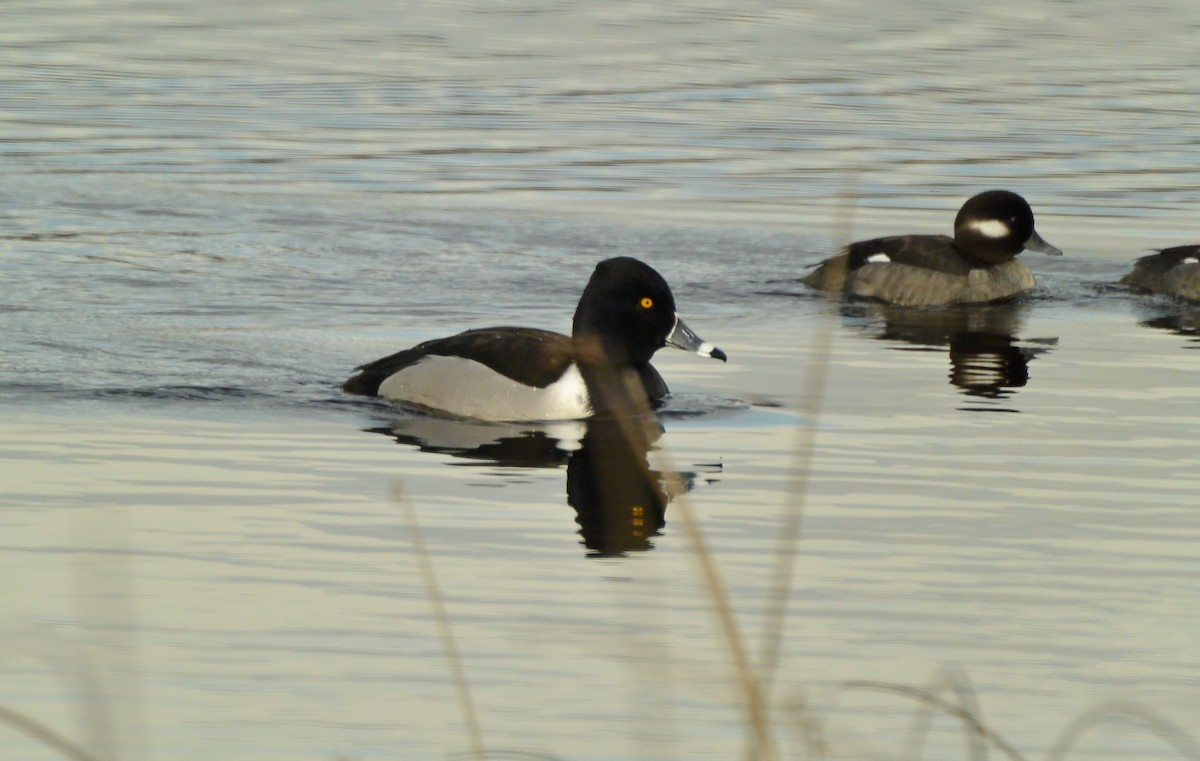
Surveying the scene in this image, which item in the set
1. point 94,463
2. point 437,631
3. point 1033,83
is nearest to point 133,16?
point 1033,83

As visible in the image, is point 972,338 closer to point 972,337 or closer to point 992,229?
point 972,337

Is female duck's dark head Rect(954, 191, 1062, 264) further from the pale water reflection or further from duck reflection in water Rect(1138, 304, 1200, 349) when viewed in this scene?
duck reflection in water Rect(1138, 304, 1200, 349)

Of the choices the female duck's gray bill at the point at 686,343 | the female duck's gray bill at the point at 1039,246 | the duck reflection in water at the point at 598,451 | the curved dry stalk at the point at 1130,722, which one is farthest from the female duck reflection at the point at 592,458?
the female duck's gray bill at the point at 1039,246

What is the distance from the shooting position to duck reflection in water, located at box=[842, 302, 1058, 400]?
13.7 metres

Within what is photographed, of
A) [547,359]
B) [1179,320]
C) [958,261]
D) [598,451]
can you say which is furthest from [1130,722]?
[958,261]

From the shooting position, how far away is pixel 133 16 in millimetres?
40469

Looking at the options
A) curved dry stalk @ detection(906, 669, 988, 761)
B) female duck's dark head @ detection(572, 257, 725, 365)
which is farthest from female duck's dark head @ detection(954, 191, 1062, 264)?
curved dry stalk @ detection(906, 669, 988, 761)

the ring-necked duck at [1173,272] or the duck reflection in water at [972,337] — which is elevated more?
the ring-necked duck at [1173,272]

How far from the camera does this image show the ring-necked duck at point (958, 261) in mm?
17469

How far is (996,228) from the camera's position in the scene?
59.4ft

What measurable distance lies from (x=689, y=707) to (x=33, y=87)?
24.5 metres

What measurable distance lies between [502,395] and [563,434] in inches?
21.2

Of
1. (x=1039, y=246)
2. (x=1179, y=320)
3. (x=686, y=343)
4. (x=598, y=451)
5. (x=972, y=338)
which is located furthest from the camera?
(x=1039, y=246)

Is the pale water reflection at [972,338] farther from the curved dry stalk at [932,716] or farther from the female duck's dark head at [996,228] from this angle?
the curved dry stalk at [932,716]
